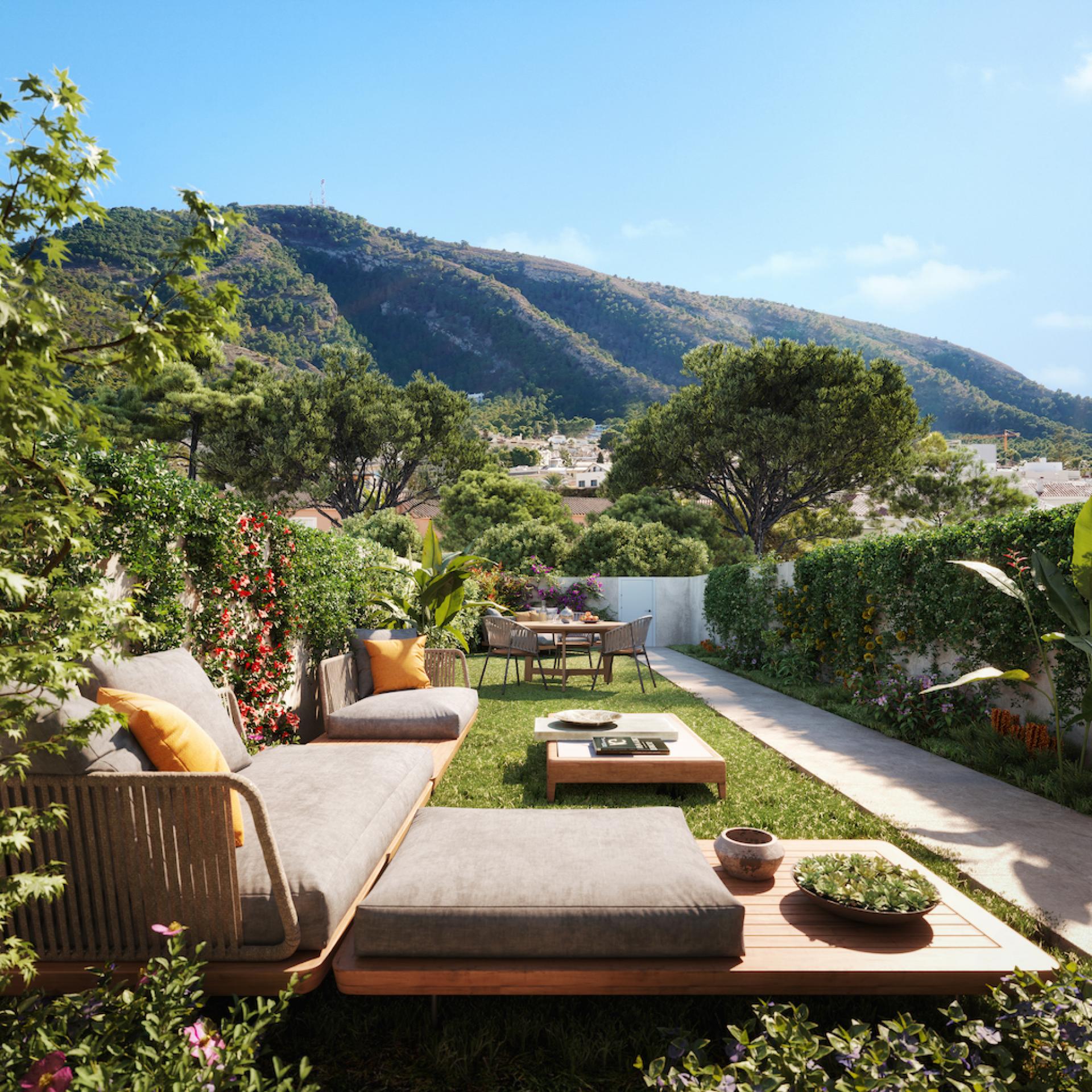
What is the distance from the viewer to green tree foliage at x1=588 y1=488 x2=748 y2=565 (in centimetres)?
1805

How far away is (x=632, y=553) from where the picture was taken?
1617cm

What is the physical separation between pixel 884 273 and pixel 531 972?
4372 cm

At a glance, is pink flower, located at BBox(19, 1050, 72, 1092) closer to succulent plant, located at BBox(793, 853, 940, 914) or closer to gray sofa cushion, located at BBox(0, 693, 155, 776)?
gray sofa cushion, located at BBox(0, 693, 155, 776)

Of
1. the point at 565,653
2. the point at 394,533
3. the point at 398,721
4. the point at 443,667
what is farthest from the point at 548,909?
the point at 394,533

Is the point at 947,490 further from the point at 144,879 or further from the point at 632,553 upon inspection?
the point at 144,879

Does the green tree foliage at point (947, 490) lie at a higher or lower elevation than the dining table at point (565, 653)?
higher

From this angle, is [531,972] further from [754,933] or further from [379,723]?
[379,723]

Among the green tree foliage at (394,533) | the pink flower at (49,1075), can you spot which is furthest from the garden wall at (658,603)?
the pink flower at (49,1075)

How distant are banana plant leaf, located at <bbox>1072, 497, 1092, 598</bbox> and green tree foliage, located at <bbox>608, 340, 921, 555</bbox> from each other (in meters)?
13.8

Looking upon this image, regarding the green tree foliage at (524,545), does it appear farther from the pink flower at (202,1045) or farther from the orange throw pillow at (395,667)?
the pink flower at (202,1045)

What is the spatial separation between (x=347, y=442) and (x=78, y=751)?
21.5m

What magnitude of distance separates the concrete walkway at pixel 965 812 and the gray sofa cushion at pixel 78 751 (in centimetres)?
318

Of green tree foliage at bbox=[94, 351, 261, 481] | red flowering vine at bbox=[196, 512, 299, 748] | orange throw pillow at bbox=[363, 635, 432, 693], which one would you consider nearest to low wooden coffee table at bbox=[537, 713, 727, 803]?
orange throw pillow at bbox=[363, 635, 432, 693]

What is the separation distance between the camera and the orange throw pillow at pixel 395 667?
16.6 ft
